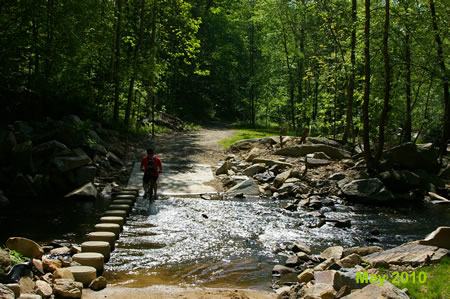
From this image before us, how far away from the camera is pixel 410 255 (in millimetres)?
6293

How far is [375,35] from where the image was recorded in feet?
49.8

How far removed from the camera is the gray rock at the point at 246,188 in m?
14.2

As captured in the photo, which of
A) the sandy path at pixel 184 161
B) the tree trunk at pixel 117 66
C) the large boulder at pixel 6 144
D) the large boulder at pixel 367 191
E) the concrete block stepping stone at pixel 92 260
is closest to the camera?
the sandy path at pixel 184 161

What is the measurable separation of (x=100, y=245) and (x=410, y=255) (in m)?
5.27

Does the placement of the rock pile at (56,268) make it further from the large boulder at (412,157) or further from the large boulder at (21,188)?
the large boulder at (412,157)

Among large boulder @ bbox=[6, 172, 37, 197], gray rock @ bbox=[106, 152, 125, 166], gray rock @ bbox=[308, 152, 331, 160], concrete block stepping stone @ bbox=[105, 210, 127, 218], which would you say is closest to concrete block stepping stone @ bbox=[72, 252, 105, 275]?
concrete block stepping stone @ bbox=[105, 210, 127, 218]

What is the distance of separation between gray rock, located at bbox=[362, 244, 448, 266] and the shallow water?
6.07ft

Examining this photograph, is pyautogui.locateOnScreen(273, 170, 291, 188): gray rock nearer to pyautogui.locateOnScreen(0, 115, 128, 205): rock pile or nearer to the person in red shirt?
the person in red shirt

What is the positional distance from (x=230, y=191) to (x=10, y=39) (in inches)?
358

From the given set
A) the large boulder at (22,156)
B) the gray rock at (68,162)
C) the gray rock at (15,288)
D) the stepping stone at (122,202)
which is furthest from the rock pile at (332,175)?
the gray rock at (15,288)

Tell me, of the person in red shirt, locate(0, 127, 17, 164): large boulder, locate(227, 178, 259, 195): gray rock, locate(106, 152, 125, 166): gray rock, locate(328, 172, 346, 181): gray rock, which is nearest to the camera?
the person in red shirt

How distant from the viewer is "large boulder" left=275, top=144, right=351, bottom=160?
18.0 metres

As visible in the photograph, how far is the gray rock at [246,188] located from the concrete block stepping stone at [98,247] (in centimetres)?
707

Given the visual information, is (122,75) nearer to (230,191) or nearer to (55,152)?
(55,152)
